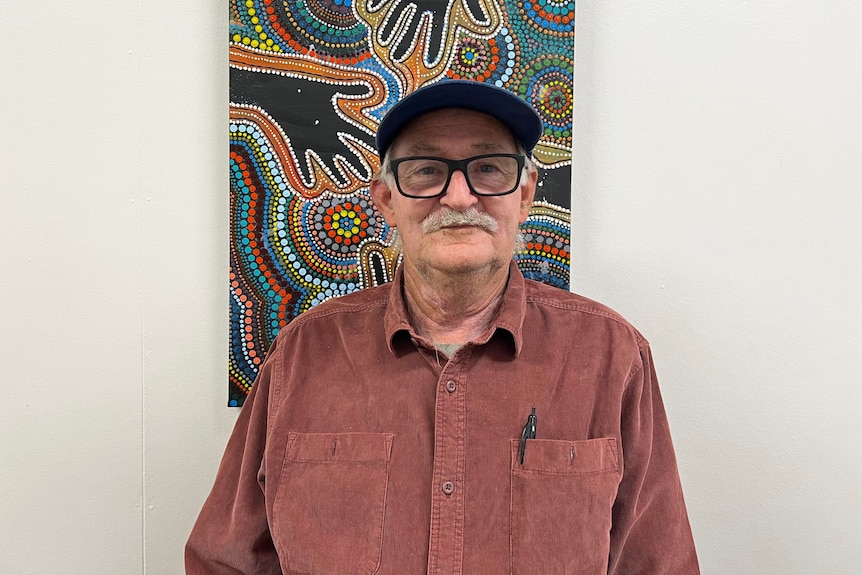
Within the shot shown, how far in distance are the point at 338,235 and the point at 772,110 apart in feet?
3.12

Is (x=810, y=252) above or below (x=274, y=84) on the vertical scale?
below

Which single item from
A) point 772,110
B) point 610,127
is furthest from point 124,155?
point 772,110

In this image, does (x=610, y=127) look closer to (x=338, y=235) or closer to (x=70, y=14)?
(x=338, y=235)

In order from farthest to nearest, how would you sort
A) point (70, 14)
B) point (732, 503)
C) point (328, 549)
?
point (732, 503) < point (70, 14) < point (328, 549)

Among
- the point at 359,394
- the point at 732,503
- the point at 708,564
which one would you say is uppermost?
the point at 359,394

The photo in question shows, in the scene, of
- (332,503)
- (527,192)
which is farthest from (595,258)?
(332,503)

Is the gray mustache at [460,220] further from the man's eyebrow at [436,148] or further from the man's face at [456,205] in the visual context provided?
the man's eyebrow at [436,148]

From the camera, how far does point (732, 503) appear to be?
130cm

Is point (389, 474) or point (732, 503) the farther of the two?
point (732, 503)

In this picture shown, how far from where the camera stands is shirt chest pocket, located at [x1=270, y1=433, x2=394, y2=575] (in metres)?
0.93

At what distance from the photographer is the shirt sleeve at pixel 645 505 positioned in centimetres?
100

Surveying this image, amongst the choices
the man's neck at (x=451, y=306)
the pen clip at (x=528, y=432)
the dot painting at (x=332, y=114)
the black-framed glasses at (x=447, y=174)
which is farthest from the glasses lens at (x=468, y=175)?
the pen clip at (x=528, y=432)

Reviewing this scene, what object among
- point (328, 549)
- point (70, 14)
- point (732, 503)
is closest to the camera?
point (328, 549)

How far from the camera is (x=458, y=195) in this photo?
0.95 metres
